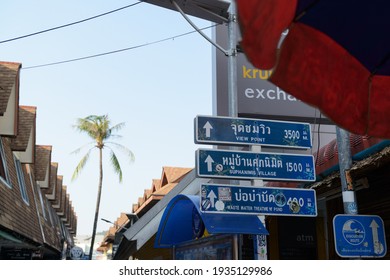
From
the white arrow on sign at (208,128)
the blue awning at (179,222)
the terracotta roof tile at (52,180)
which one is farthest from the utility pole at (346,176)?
the terracotta roof tile at (52,180)

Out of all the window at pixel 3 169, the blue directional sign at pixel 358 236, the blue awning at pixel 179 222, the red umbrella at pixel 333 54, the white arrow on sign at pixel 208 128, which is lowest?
the blue directional sign at pixel 358 236

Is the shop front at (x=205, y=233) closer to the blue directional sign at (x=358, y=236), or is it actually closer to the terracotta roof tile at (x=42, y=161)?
the blue directional sign at (x=358, y=236)

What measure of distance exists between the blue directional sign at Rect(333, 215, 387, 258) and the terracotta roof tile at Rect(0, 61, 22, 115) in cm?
829

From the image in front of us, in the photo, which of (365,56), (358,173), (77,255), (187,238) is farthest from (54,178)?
(365,56)

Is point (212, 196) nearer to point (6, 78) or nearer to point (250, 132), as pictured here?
point (250, 132)

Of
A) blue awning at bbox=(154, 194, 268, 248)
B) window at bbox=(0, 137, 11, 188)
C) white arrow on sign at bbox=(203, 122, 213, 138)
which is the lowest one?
blue awning at bbox=(154, 194, 268, 248)

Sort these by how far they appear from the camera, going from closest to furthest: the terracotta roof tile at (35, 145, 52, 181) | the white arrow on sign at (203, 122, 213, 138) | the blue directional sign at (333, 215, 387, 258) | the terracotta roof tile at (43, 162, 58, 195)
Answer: the blue directional sign at (333, 215, 387, 258)
the white arrow on sign at (203, 122, 213, 138)
the terracotta roof tile at (35, 145, 52, 181)
the terracotta roof tile at (43, 162, 58, 195)

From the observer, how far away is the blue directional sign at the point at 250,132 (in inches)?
265

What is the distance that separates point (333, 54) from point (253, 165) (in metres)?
3.78

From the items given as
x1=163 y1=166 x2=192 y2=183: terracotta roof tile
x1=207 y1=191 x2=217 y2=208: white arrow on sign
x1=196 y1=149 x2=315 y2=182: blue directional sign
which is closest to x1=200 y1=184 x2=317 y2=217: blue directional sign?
x1=207 y1=191 x2=217 y2=208: white arrow on sign

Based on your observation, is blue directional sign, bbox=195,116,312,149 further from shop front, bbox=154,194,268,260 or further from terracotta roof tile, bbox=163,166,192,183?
terracotta roof tile, bbox=163,166,192,183

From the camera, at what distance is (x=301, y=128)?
7.39m

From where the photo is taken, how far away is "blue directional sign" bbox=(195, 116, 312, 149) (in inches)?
265

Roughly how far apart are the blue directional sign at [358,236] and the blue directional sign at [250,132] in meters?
1.77
